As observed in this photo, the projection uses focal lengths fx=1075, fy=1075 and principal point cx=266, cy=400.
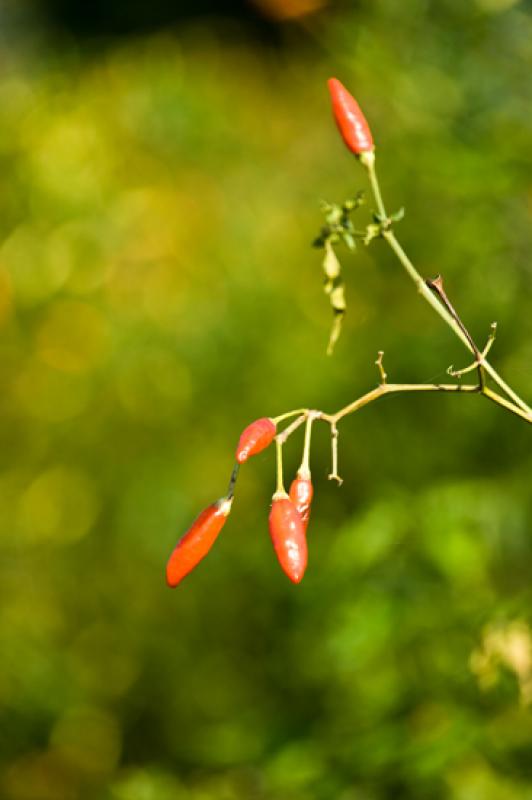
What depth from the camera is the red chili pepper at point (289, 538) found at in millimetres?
1238

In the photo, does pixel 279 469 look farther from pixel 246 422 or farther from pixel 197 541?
pixel 246 422

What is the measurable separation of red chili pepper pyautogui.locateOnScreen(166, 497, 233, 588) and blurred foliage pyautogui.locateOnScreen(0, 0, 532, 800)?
723 millimetres

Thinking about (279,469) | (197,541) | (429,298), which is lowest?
(197,541)

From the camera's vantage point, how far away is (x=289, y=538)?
1254mm

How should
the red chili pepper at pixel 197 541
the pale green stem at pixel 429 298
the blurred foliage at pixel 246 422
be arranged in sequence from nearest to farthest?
the pale green stem at pixel 429 298 → the red chili pepper at pixel 197 541 → the blurred foliage at pixel 246 422

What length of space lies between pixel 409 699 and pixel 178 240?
3009 mm

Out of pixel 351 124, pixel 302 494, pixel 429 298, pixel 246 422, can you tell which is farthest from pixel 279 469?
pixel 246 422

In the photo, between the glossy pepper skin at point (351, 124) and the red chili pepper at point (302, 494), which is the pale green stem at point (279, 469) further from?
the glossy pepper skin at point (351, 124)

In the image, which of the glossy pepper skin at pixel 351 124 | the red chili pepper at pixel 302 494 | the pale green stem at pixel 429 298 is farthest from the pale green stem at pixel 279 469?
the glossy pepper skin at pixel 351 124

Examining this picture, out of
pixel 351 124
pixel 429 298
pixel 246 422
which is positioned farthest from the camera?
pixel 246 422

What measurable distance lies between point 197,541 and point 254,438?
16 centimetres

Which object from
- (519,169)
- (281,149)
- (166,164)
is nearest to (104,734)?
(519,169)

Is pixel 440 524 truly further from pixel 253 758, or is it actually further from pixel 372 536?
pixel 253 758

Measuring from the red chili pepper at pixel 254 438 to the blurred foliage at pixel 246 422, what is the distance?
782 mm
